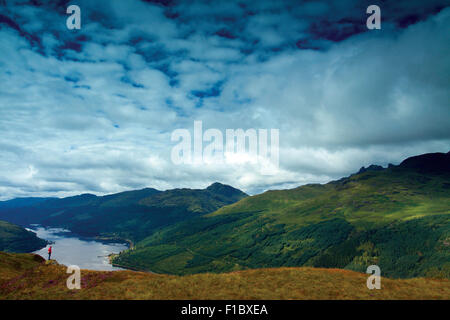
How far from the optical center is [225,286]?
4178 cm

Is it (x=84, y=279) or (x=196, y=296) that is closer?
(x=196, y=296)

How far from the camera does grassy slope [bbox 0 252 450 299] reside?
3822cm

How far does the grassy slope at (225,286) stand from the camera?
38219mm

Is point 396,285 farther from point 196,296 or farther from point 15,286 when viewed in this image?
point 15,286

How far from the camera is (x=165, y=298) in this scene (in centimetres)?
3703

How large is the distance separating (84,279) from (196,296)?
25.2m

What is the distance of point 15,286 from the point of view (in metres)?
47.0
